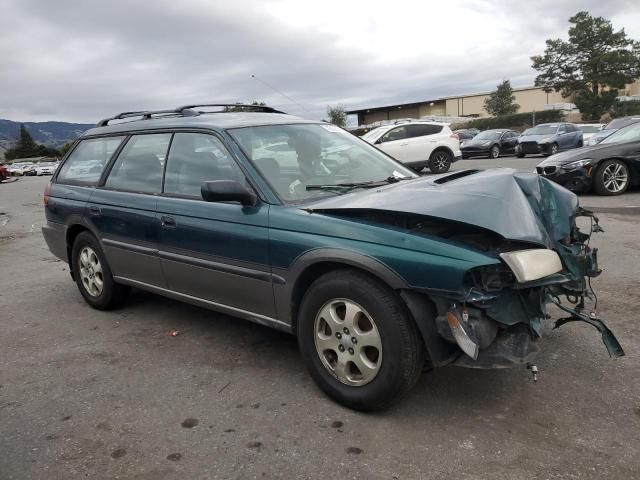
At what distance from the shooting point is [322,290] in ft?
9.64

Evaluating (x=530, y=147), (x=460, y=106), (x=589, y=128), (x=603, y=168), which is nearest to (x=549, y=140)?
(x=530, y=147)

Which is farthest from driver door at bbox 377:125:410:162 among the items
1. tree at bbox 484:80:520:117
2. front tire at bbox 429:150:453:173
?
tree at bbox 484:80:520:117

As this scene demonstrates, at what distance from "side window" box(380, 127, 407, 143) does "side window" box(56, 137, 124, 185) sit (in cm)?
1192

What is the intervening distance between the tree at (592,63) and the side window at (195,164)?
5551 centimetres

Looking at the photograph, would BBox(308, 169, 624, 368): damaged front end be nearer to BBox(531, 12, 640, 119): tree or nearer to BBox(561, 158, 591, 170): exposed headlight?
BBox(561, 158, 591, 170): exposed headlight

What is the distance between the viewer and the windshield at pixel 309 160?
11.4 feet

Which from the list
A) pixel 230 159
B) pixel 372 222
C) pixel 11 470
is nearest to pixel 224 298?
pixel 230 159

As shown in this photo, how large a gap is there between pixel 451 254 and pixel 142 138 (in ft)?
9.52

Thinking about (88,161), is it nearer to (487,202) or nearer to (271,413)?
(271,413)

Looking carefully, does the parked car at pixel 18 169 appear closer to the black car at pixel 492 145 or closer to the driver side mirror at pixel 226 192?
the black car at pixel 492 145

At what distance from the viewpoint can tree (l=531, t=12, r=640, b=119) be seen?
166ft

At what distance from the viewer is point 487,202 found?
2.79 metres

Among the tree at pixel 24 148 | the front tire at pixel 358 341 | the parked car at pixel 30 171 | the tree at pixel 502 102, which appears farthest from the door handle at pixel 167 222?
the tree at pixel 24 148

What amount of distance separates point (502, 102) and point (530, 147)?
160 ft
